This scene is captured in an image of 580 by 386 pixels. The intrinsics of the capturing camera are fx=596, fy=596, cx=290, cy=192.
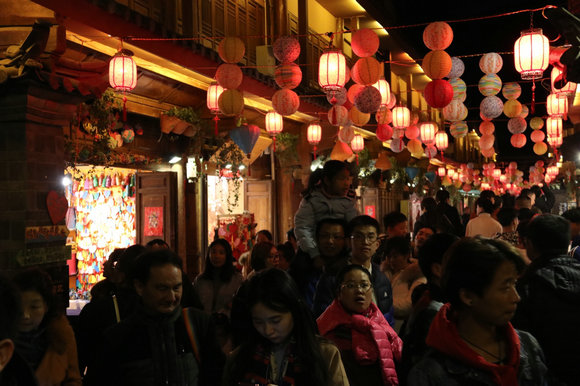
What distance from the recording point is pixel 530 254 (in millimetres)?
4520

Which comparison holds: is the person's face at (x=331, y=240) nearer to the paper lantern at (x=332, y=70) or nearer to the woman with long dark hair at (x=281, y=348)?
the woman with long dark hair at (x=281, y=348)

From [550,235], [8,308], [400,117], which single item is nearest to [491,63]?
[400,117]

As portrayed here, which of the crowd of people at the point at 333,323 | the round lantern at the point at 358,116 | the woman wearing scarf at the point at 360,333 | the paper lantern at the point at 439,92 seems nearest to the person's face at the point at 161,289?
the crowd of people at the point at 333,323

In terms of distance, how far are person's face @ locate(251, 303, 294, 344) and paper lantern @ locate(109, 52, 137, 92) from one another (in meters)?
5.50

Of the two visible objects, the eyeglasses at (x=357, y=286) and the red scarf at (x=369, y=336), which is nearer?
the red scarf at (x=369, y=336)

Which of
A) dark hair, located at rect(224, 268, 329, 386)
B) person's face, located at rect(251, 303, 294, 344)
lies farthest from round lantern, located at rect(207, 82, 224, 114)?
person's face, located at rect(251, 303, 294, 344)

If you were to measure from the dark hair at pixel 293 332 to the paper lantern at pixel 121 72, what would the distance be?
5.37 meters

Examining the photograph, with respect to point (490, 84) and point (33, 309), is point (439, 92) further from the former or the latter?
point (33, 309)

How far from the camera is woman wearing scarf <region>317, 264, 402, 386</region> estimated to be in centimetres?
384

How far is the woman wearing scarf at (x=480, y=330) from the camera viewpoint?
2510mm

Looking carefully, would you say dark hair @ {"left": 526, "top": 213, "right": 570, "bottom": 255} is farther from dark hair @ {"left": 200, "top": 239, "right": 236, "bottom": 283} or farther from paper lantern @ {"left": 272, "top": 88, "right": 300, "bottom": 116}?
paper lantern @ {"left": 272, "top": 88, "right": 300, "bottom": 116}

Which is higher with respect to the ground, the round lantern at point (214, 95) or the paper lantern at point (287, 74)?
the paper lantern at point (287, 74)

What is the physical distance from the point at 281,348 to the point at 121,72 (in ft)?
18.5

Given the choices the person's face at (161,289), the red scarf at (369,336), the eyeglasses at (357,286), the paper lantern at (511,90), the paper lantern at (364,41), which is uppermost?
the paper lantern at (364,41)
